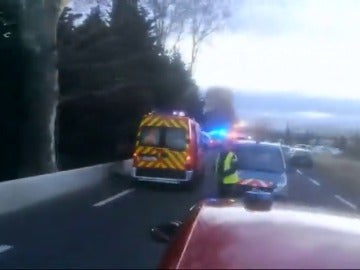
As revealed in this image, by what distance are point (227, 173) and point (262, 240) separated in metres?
13.8

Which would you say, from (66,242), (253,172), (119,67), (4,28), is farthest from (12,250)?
(119,67)

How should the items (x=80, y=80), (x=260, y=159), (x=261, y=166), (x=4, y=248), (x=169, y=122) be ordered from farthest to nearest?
(x=80, y=80)
(x=169, y=122)
(x=260, y=159)
(x=261, y=166)
(x=4, y=248)

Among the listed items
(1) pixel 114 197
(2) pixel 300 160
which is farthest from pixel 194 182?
(1) pixel 114 197

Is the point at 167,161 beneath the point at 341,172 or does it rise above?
above

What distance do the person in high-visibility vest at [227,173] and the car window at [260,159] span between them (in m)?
1.52

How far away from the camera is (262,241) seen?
469 centimetres

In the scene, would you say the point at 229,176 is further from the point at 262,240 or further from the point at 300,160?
the point at 262,240

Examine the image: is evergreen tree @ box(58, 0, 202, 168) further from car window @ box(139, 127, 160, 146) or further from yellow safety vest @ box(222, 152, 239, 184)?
yellow safety vest @ box(222, 152, 239, 184)

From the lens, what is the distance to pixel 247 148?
68.3 ft

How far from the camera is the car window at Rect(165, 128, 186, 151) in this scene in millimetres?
29781

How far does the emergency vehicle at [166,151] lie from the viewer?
2942cm

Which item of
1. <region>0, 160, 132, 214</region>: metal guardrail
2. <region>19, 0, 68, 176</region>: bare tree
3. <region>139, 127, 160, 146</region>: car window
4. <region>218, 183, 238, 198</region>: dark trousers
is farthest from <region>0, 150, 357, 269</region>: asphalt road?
<region>19, 0, 68, 176</region>: bare tree

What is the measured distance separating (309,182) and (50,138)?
11.9 meters

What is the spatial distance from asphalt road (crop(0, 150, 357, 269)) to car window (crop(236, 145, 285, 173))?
120 centimetres
